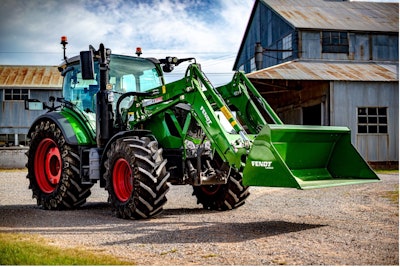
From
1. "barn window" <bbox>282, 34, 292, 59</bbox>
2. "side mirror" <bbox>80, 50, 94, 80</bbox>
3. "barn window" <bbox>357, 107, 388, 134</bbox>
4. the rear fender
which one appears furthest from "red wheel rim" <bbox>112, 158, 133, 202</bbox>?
"barn window" <bbox>282, 34, 292, 59</bbox>

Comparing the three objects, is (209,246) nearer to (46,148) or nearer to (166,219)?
(166,219)

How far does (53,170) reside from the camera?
9.19 m

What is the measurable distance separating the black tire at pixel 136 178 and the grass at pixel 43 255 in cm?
168

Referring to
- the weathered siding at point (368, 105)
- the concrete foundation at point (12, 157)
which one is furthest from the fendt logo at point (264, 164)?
the concrete foundation at point (12, 157)

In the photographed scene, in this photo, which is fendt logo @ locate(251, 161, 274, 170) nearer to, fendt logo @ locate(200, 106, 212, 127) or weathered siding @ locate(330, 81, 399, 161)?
fendt logo @ locate(200, 106, 212, 127)

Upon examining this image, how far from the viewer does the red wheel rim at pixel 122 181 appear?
7.51 metres

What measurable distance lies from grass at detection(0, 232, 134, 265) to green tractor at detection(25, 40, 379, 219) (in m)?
1.89

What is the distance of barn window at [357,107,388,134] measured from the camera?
20.1 metres

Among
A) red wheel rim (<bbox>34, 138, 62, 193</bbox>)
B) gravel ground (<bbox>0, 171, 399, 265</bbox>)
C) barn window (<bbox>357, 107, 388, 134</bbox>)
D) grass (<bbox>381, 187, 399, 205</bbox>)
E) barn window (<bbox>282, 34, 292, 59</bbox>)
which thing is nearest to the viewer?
gravel ground (<bbox>0, 171, 399, 265</bbox>)

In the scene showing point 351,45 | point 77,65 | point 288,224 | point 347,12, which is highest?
point 347,12

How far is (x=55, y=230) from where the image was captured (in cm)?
664

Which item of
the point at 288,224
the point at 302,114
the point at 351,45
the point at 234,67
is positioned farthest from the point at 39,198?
the point at 234,67

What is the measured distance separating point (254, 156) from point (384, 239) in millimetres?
1695

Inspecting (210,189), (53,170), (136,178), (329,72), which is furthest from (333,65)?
(136,178)
